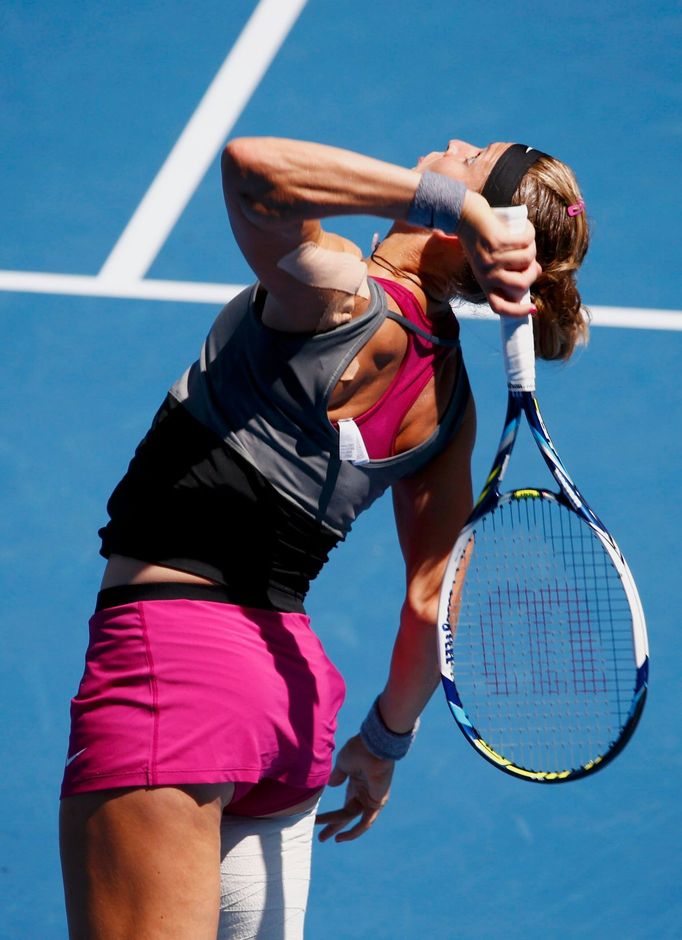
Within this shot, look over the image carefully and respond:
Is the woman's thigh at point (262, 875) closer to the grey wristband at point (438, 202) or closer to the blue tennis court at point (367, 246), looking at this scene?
the grey wristband at point (438, 202)

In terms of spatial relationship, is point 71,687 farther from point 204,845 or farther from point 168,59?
point 168,59

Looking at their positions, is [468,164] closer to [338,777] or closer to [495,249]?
[495,249]

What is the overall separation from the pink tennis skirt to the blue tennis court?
67.4 inches

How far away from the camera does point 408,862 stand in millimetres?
3918

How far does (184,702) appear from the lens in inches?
85.5

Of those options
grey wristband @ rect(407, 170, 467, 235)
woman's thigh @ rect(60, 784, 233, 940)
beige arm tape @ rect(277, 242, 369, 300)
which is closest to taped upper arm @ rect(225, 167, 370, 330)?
beige arm tape @ rect(277, 242, 369, 300)

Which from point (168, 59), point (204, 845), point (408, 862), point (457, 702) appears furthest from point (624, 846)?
point (168, 59)

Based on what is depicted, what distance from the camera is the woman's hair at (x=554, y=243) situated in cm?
232

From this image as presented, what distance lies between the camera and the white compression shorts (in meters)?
2.40

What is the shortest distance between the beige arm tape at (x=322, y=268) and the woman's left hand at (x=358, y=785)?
1.06 metres

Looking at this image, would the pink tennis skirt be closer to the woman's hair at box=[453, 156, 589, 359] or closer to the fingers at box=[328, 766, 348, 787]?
the fingers at box=[328, 766, 348, 787]

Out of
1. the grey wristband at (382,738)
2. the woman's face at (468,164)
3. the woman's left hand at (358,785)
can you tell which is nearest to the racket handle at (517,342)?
the woman's face at (468,164)

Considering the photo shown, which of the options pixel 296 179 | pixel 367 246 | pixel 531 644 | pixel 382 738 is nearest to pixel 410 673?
pixel 382 738

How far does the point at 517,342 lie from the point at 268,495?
504 millimetres
